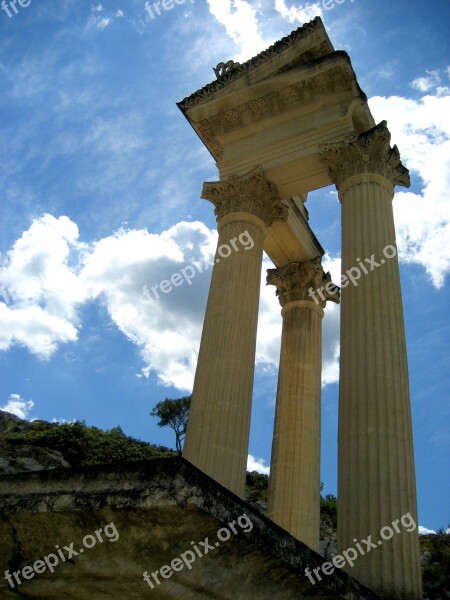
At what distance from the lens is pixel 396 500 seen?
15.4m

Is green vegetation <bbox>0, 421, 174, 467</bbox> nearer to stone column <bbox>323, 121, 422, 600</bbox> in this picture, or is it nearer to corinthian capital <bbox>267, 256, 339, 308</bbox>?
corinthian capital <bbox>267, 256, 339, 308</bbox>

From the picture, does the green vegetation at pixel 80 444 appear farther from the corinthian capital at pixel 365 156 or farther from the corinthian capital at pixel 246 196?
the corinthian capital at pixel 365 156

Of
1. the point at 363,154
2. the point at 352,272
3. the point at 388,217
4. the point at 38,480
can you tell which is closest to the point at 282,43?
the point at 363,154

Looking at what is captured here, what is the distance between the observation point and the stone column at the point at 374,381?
14.8 metres

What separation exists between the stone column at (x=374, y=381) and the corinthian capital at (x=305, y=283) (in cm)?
811

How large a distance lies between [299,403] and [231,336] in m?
7.54

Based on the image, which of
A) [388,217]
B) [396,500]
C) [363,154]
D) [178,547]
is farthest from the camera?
[363,154]

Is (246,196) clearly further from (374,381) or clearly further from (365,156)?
(374,381)

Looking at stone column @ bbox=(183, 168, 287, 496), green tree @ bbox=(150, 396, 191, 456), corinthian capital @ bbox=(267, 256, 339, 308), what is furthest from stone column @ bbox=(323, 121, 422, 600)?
green tree @ bbox=(150, 396, 191, 456)

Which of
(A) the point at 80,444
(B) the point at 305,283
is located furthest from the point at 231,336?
(A) the point at 80,444

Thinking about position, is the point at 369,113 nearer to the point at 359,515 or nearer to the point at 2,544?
the point at 359,515

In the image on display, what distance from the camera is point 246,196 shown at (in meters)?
26.6

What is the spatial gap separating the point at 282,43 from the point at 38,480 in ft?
92.4

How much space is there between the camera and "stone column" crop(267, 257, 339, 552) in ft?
83.3
